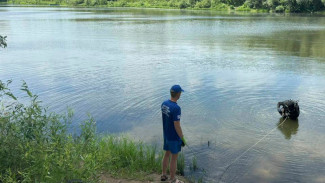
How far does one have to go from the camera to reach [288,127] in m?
9.90

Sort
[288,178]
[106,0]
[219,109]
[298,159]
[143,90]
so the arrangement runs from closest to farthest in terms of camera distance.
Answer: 1. [288,178]
2. [298,159]
3. [219,109]
4. [143,90]
5. [106,0]

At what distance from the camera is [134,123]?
33.6ft

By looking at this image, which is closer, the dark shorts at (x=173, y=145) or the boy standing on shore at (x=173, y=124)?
the boy standing on shore at (x=173, y=124)

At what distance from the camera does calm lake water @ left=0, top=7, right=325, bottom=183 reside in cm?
802

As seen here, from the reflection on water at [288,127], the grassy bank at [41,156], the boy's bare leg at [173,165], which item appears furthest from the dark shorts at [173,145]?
the reflection on water at [288,127]

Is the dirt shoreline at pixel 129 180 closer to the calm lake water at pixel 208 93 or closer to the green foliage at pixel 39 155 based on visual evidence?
the green foliage at pixel 39 155

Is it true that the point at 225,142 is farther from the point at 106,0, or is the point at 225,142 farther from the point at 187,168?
the point at 106,0

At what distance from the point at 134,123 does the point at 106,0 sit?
5256 inches

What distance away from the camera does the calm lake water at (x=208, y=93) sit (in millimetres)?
8016

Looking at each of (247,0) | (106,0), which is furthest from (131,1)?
(247,0)

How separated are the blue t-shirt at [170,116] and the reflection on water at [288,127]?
4.75 metres

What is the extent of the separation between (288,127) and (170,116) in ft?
18.4

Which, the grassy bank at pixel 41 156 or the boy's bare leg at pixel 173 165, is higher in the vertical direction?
the grassy bank at pixel 41 156

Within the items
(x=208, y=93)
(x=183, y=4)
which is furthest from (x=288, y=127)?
(x=183, y=4)
